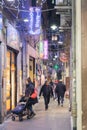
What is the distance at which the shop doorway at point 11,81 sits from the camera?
20.2 m

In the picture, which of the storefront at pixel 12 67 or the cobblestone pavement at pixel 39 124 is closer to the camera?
the cobblestone pavement at pixel 39 124

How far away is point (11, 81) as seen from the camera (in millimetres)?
21609

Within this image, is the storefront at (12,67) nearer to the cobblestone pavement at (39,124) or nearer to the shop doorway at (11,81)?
the shop doorway at (11,81)

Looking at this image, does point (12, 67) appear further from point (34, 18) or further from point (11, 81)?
point (34, 18)

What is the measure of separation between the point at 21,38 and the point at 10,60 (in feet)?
15.0

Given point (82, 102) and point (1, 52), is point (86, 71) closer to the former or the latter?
point (82, 102)

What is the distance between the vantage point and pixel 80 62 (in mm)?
6516

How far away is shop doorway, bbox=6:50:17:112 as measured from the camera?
66.4ft

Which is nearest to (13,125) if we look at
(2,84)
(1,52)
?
(2,84)

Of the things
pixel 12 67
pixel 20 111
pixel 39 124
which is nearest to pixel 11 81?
pixel 12 67

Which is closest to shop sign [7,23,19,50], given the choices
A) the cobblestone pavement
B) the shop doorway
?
the shop doorway

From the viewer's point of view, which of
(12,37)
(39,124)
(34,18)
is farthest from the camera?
(34,18)

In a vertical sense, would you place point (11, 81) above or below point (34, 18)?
below

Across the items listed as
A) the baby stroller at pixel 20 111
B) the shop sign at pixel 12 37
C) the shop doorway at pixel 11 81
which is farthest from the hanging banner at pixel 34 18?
the baby stroller at pixel 20 111
